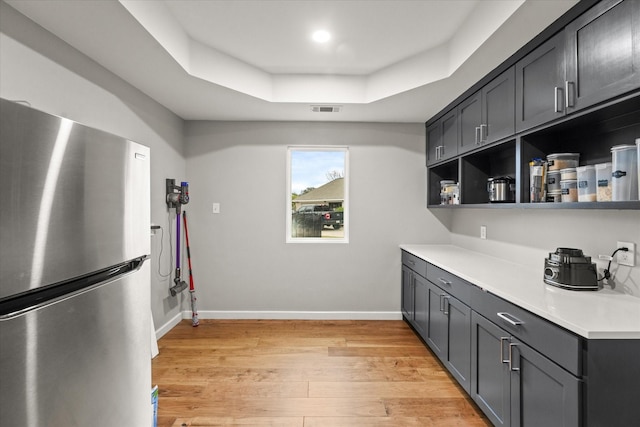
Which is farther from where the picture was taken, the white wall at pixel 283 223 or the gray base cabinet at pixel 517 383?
the white wall at pixel 283 223

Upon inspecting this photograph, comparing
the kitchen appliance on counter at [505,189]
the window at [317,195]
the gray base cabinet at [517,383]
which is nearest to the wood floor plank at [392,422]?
the gray base cabinet at [517,383]

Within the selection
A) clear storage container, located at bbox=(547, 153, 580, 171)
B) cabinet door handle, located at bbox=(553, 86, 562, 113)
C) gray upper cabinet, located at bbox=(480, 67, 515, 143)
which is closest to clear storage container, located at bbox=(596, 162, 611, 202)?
clear storage container, located at bbox=(547, 153, 580, 171)

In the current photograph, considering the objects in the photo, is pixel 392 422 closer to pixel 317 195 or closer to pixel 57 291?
pixel 57 291

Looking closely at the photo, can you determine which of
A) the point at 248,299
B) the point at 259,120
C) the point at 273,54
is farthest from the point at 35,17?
the point at 248,299

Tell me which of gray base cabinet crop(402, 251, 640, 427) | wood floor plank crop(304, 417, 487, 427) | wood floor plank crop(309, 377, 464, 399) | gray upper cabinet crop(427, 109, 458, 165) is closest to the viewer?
gray base cabinet crop(402, 251, 640, 427)

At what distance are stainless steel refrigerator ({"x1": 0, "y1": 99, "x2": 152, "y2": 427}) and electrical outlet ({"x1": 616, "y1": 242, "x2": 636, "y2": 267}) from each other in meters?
2.31

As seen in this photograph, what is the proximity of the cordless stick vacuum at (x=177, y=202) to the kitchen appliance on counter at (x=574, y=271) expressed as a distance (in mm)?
3161

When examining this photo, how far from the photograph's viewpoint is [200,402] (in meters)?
2.08

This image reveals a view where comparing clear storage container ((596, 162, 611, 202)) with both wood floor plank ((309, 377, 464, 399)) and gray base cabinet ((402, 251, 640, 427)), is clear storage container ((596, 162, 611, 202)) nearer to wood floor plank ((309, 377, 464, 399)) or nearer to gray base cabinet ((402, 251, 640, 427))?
gray base cabinet ((402, 251, 640, 427))

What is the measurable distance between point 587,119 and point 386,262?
7.72 ft

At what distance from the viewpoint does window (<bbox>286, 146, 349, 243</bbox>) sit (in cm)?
364

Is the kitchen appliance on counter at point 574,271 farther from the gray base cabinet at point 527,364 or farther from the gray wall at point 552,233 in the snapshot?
the gray base cabinet at point 527,364

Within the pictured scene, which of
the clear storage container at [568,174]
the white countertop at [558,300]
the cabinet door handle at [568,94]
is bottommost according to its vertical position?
the white countertop at [558,300]

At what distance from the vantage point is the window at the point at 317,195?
11.9 feet
